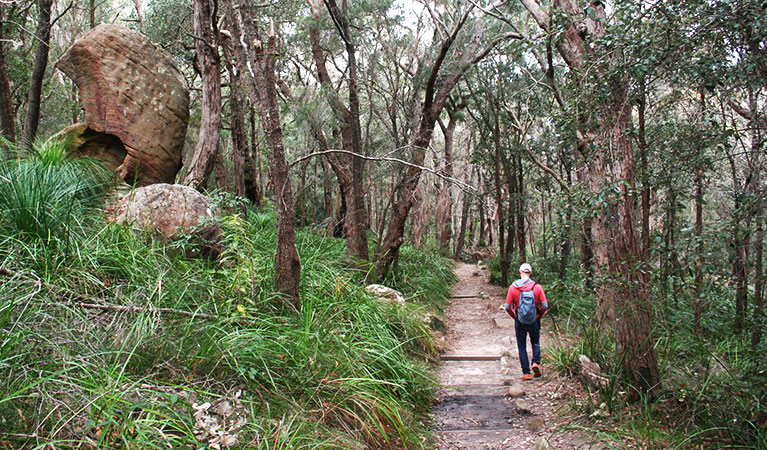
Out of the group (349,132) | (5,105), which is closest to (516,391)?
(349,132)

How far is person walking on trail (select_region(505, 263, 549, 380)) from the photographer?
6129 millimetres

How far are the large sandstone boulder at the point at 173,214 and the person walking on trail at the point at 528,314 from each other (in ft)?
12.0

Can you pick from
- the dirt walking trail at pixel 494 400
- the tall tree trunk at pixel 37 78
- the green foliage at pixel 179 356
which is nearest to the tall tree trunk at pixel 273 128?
the green foliage at pixel 179 356

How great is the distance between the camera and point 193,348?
3828 millimetres

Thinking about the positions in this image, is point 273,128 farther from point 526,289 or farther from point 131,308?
point 526,289

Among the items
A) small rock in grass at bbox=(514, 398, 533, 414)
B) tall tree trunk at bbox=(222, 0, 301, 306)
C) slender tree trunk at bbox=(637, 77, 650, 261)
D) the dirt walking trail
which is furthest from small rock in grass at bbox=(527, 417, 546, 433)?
tall tree trunk at bbox=(222, 0, 301, 306)

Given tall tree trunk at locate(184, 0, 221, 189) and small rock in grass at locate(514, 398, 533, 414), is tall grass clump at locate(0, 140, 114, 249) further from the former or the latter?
small rock in grass at locate(514, 398, 533, 414)

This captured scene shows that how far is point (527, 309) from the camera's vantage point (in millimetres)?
6129

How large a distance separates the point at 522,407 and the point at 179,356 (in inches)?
132

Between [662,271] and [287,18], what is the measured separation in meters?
12.5

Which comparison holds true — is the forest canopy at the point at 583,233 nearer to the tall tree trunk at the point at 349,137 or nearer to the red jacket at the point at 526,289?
the tall tree trunk at the point at 349,137

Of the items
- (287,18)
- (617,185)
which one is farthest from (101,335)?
(287,18)

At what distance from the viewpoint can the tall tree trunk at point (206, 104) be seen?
904 cm

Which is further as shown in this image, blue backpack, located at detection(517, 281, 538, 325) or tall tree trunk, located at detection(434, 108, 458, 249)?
tall tree trunk, located at detection(434, 108, 458, 249)
